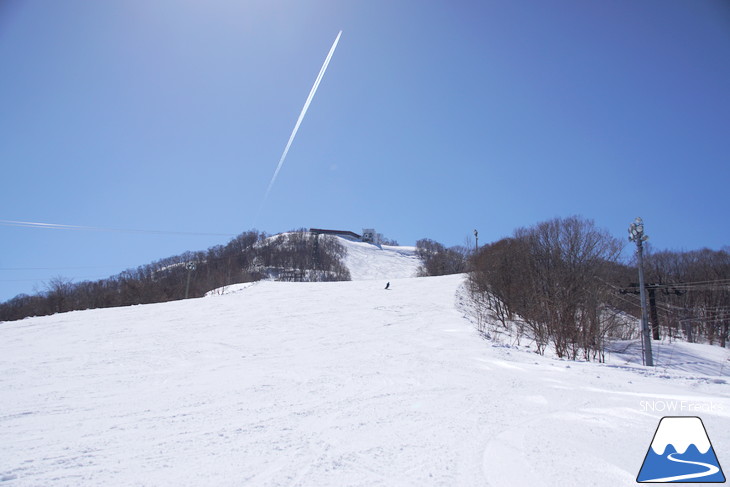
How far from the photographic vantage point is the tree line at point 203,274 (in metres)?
49.5

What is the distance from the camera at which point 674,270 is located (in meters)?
51.0

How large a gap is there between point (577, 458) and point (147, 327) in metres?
13.6

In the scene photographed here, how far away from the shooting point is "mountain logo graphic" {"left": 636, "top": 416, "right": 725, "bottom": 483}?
2814 mm

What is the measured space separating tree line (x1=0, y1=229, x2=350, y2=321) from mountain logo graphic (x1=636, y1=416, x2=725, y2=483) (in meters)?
49.8

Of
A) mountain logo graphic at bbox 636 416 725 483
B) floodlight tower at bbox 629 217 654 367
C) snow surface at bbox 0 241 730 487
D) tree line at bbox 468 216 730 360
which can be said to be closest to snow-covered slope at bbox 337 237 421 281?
tree line at bbox 468 216 730 360

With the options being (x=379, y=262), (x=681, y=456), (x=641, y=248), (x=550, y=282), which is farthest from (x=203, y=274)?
(x=681, y=456)

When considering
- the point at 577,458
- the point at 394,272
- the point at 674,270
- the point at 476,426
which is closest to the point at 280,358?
the point at 476,426

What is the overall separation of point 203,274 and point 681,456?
3547 inches

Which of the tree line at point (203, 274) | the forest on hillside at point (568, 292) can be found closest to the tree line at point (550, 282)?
the forest on hillside at point (568, 292)

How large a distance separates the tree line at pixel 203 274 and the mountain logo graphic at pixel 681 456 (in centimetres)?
4981

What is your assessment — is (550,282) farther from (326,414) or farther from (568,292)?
(326,414)

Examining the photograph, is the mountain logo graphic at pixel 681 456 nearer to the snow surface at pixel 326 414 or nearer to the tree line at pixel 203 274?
the snow surface at pixel 326 414

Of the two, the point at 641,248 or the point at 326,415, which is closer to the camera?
the point at 326,415

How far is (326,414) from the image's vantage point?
4453 mm
